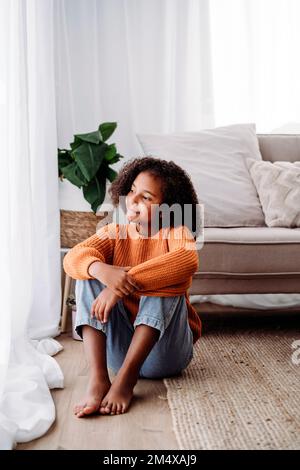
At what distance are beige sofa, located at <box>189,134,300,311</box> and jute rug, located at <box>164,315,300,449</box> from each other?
221mm

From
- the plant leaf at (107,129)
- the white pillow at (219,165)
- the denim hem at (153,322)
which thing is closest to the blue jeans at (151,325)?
the denim hem at (153,322)

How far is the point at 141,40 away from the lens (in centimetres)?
321

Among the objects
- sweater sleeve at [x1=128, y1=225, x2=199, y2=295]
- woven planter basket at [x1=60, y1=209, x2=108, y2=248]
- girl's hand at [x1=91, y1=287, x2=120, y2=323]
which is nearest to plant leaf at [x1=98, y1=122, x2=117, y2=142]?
woven planter basket at [x1=60, y1=209, x2=108, y2=248]

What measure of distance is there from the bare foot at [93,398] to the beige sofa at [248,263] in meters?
0.76

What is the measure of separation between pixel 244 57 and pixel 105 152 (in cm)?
121

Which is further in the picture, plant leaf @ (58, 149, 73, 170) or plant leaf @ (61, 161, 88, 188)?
plant leaf @ (58, 149, 73, 170)

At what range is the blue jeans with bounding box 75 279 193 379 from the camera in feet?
5.15

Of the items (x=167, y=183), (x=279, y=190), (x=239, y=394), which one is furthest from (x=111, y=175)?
(x=239, y=394)

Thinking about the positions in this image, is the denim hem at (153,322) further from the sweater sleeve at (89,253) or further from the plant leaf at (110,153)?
the plant leaf at (110,153)

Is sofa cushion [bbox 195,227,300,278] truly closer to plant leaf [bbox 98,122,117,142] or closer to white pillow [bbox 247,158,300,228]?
white pillow [bbox 247,158,300,228]

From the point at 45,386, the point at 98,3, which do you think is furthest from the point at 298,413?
the point at 98,3

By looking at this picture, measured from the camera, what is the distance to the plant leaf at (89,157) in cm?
249

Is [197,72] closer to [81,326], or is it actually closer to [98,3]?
[98,3]

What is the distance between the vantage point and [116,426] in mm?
1385
